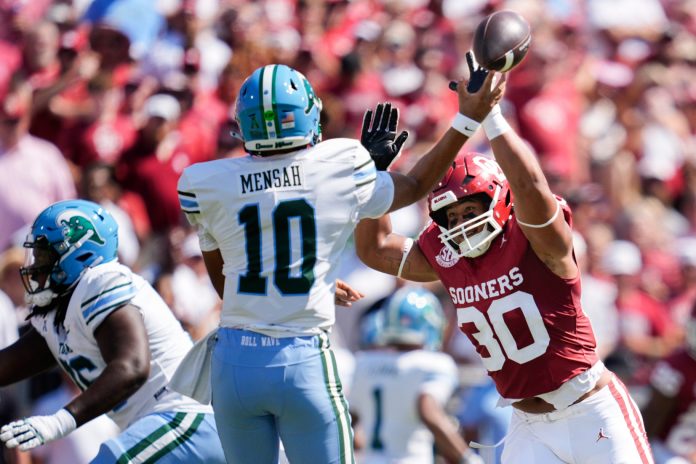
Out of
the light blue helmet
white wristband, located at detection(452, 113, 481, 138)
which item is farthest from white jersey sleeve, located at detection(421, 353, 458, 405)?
white wristband, located at detection(452, 113, 481, 138)

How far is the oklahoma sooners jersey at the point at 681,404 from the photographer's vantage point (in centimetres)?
781

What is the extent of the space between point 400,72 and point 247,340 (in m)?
6.55

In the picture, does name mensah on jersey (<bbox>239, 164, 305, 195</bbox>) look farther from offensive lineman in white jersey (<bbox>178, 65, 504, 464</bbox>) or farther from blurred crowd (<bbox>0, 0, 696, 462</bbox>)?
blurred crowd (<bbox>0, 0, 696, 462</bbox>)

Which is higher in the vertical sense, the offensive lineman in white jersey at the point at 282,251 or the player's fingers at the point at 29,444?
the offensive lineman in white jersey at the point at 282,251

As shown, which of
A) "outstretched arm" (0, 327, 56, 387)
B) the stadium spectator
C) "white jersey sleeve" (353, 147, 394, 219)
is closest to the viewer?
"white jersey sleeve" (353, 147, 394, 219)

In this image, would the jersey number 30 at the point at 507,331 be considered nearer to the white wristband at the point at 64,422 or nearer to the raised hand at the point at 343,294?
the raised hand at the point at 343,294

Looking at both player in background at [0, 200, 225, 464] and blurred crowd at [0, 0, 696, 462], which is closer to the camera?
player in background at [0, 200, 225, 464]

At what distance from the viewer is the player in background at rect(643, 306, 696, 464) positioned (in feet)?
25.6

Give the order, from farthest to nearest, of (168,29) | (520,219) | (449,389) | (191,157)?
(168,29) < (191,157) < (449,389) < (520,219)

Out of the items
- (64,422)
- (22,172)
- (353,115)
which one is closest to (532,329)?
(64,422)

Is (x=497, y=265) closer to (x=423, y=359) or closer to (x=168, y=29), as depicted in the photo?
(x=423, y=359)

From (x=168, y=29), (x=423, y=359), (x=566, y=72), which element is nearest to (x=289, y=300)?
(x=423, y=359)

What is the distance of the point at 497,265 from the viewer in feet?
17.0

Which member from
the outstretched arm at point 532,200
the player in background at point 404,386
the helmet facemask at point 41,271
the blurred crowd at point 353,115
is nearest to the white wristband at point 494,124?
the outstretched arm at point 532,200
